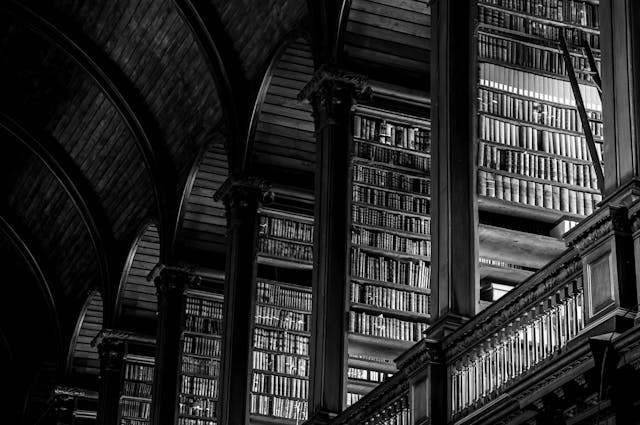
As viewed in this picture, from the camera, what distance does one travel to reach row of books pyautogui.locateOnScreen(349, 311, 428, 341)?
33.3 ft

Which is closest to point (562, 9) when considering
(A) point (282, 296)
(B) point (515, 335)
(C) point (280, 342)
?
(B) point (515, 335)

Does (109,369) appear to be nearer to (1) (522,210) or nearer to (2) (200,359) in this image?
(2) (200,359)

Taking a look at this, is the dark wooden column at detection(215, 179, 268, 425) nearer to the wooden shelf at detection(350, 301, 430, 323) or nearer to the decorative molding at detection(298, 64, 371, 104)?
the wooden shelf at detection(350, 301, 430, 323)

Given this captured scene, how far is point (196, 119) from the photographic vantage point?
13.7m

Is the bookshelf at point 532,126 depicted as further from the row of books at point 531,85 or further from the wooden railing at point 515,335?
the wooden railing at point 515,335

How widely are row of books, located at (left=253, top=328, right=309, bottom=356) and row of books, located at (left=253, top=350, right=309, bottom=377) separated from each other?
53 millimetres

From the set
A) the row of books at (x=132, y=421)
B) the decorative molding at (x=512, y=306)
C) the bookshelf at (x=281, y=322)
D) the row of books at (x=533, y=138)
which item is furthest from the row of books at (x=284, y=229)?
the decorative molding at (x=512, y=306)

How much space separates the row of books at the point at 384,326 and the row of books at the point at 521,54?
2088 mm

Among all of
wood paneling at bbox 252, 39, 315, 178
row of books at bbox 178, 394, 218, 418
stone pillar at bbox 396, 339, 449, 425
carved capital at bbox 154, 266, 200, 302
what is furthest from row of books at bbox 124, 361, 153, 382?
stone pillar at bbox 396, 339, 449, 425

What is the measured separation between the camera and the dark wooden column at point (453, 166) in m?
7.98

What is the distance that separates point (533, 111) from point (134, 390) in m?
7.89

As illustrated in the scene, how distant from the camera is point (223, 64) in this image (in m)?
12.5

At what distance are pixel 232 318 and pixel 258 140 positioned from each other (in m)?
1.73

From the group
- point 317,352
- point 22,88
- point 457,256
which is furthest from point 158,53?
point 457,256
